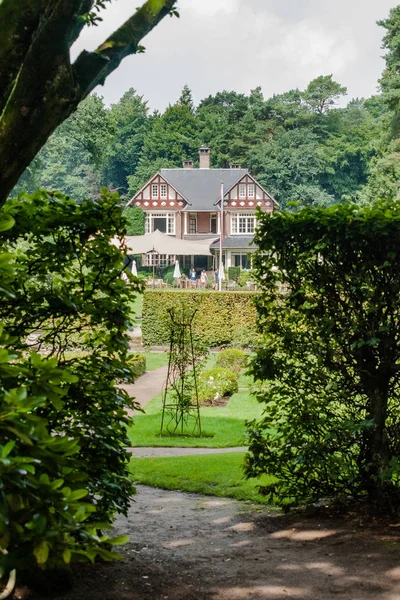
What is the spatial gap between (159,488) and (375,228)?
4.62 meters

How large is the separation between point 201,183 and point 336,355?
6430 centimetres

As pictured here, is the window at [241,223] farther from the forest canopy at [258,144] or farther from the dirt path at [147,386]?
the dirt path at [147,386]

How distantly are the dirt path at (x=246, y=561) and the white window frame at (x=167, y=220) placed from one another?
2479 inches

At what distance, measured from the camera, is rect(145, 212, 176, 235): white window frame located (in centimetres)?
6969

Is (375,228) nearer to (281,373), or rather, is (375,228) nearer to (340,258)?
(340,258)

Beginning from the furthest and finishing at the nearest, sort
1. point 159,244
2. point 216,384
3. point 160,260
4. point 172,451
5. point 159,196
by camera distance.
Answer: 1. point 159,196
2. point 160,260
3. point 159,244
4. point 216,384
5. point 172,451

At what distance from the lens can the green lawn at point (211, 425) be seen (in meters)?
14.0

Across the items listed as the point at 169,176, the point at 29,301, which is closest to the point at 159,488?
the point at 29,301

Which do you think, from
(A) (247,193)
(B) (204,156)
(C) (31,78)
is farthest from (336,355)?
(B) (204,156)

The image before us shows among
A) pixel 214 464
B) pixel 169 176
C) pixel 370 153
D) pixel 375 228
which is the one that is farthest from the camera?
pixel 370 153

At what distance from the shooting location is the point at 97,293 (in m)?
5.64

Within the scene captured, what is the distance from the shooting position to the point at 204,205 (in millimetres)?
68000

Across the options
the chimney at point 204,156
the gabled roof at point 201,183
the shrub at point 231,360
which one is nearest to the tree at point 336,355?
the shrub at point 231,360

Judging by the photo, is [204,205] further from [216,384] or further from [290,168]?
[216,384]
